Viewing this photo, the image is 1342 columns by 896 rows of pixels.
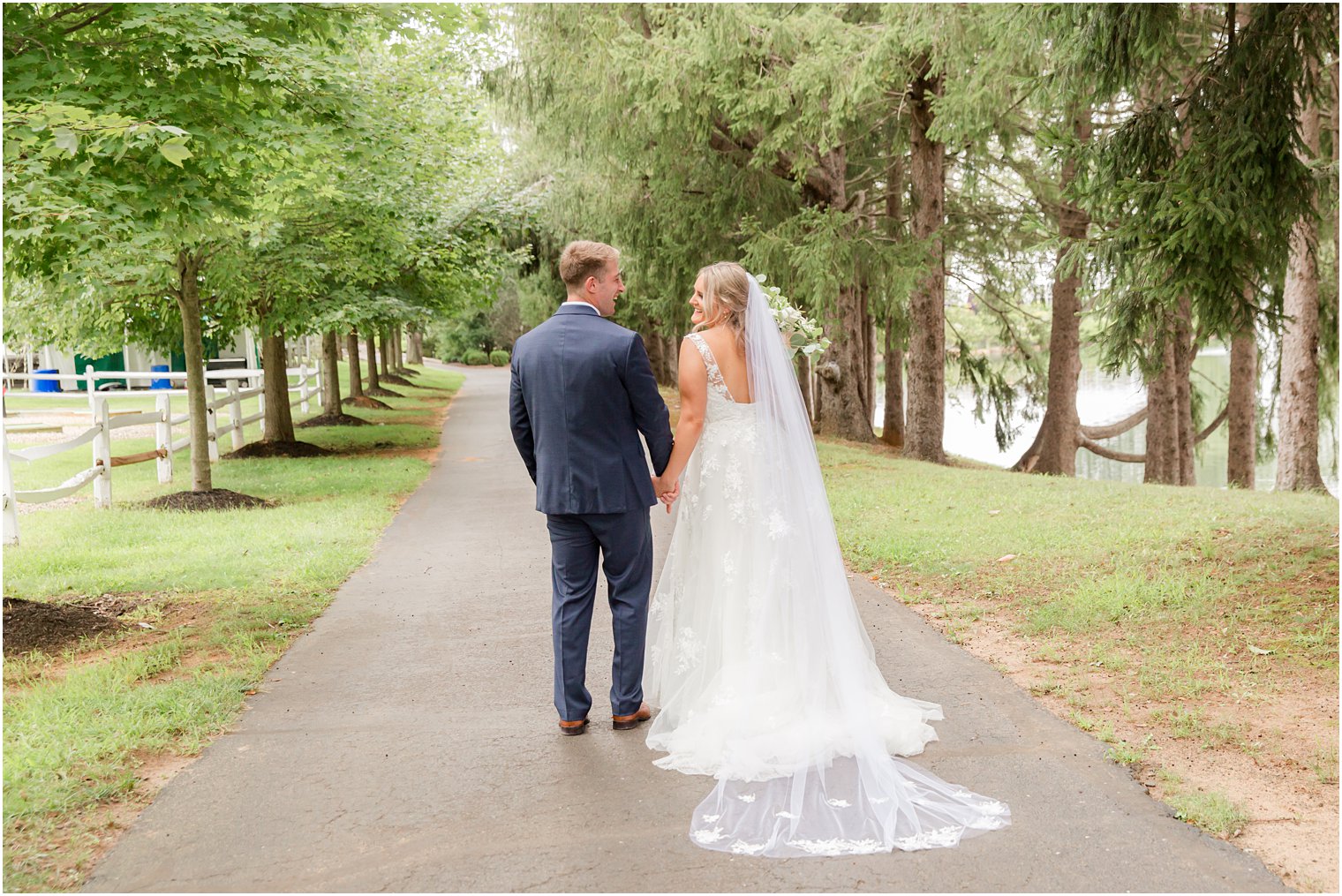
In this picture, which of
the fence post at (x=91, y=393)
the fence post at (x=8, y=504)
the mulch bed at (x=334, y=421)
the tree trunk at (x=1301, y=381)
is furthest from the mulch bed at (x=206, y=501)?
the tree trunk at (x=1301, y=381)

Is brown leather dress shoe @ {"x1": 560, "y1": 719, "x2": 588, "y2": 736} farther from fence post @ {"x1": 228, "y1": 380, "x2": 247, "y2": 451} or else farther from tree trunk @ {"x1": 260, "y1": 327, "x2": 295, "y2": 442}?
tree trunk @ {"x1": 260, "y1": 327, "x2": 295, "y2": 442}

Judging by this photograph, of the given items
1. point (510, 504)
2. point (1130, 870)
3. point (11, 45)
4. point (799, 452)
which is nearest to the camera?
point (1130, 870)

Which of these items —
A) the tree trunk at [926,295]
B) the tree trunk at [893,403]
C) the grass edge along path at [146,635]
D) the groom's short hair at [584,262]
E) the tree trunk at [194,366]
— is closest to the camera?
the grass edge along path at [146,635]

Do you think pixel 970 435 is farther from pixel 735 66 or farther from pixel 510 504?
pixel 510 504

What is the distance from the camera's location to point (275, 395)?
63.2 feet

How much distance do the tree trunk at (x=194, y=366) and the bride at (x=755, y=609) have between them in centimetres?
949

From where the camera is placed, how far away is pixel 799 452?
210 inches

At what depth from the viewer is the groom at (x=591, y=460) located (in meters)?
4.91

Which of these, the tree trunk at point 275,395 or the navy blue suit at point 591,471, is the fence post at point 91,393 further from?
the navy blue suit at point 591,471

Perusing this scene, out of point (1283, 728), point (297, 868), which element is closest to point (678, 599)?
point (297, 868)

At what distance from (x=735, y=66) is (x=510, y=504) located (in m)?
7.42

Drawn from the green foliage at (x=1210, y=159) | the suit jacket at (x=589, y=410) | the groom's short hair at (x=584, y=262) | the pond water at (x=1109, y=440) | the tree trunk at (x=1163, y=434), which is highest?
the green foliage at (x=1210, y=159)

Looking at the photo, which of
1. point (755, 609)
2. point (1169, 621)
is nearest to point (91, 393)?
point (755, 609)

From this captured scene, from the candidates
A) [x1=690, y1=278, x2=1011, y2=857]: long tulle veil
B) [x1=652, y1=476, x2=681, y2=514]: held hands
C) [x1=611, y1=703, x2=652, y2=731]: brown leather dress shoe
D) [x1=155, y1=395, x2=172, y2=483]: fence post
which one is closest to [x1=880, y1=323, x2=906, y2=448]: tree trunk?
[x1=155, y1=395, x2=172, y2=483]: fence post
